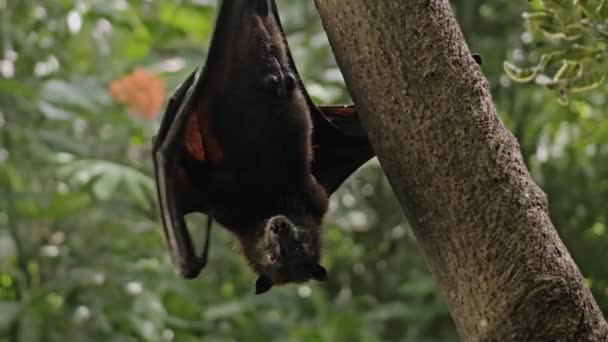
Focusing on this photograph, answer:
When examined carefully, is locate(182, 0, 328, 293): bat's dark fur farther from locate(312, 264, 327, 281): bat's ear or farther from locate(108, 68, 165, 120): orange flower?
locate(108, 68, 165, 120): orange flower

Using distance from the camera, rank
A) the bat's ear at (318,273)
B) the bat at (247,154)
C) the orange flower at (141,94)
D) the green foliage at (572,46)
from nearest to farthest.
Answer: the green foliage at (572,46), the bat at (247,154), the bat's ear at (318,273), the orange flower at (141,94)

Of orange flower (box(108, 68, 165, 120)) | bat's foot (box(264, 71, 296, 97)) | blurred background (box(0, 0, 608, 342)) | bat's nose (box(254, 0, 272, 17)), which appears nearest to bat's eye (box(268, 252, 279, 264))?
bat's foot (box(264, 71, 296, 97))

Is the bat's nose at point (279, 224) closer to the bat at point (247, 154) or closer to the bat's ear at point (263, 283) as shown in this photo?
the bat at point (247, 154)

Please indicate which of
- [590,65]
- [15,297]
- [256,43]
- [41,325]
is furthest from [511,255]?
[15,297]

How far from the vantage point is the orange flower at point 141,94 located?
377 centimetres

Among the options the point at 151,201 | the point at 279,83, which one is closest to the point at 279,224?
the point at 279,83

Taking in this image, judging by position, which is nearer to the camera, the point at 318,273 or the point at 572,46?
the point at 572,46

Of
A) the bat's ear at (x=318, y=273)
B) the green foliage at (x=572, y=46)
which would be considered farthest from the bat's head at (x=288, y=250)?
the green foliage at (x=572, y=46)

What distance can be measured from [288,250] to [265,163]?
0.67ft

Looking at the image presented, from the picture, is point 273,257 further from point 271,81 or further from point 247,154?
point 271,81

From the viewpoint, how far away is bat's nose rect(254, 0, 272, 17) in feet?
6.68

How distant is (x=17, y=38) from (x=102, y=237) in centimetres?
94

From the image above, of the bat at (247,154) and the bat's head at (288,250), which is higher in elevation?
the bat at (247,154)

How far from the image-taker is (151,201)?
13.0ft
